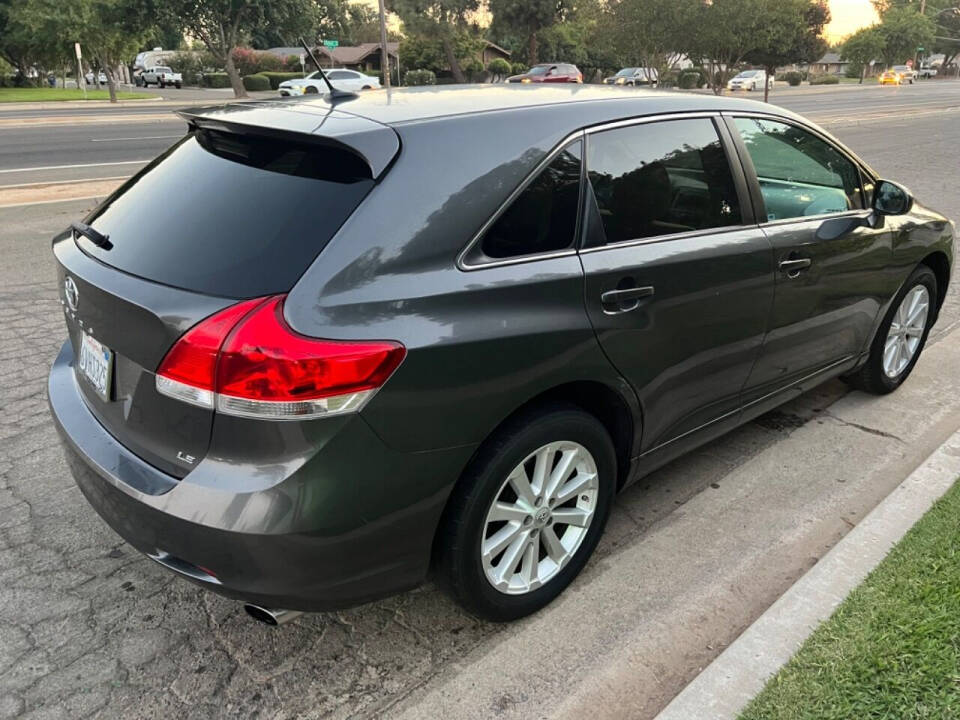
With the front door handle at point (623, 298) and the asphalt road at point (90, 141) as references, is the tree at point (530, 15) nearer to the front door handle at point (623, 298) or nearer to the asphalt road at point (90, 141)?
the asphalt road at point (90, 141)

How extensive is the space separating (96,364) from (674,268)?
1.98m

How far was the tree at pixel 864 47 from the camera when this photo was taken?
8194cm

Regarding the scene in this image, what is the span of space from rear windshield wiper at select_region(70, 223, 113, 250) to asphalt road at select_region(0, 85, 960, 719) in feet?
4.00

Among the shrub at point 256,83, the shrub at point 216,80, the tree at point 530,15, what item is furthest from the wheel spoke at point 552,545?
the shrub at point 216,80

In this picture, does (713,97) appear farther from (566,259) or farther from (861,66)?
(861,66)

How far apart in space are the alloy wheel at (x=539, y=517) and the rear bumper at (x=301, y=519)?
0.28 metres

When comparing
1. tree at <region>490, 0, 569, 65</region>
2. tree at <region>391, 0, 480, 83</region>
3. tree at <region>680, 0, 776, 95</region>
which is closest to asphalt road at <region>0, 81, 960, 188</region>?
tree at <region>680, 0, 776, 95</region>

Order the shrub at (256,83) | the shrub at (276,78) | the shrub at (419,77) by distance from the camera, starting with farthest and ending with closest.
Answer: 1. the shrub at (276,78)
2. the shrub at (256,83)
3. the shrub at (419,77)

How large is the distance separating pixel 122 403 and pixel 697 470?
2.63 meters

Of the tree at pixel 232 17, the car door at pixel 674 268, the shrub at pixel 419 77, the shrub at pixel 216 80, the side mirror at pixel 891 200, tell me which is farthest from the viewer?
the shrub at pixel 216 80

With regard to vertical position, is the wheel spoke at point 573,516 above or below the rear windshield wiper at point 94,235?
below

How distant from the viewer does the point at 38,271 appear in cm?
676

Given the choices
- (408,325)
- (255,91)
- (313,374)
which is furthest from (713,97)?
(255,91)

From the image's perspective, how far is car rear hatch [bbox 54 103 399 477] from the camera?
83.4 inches
